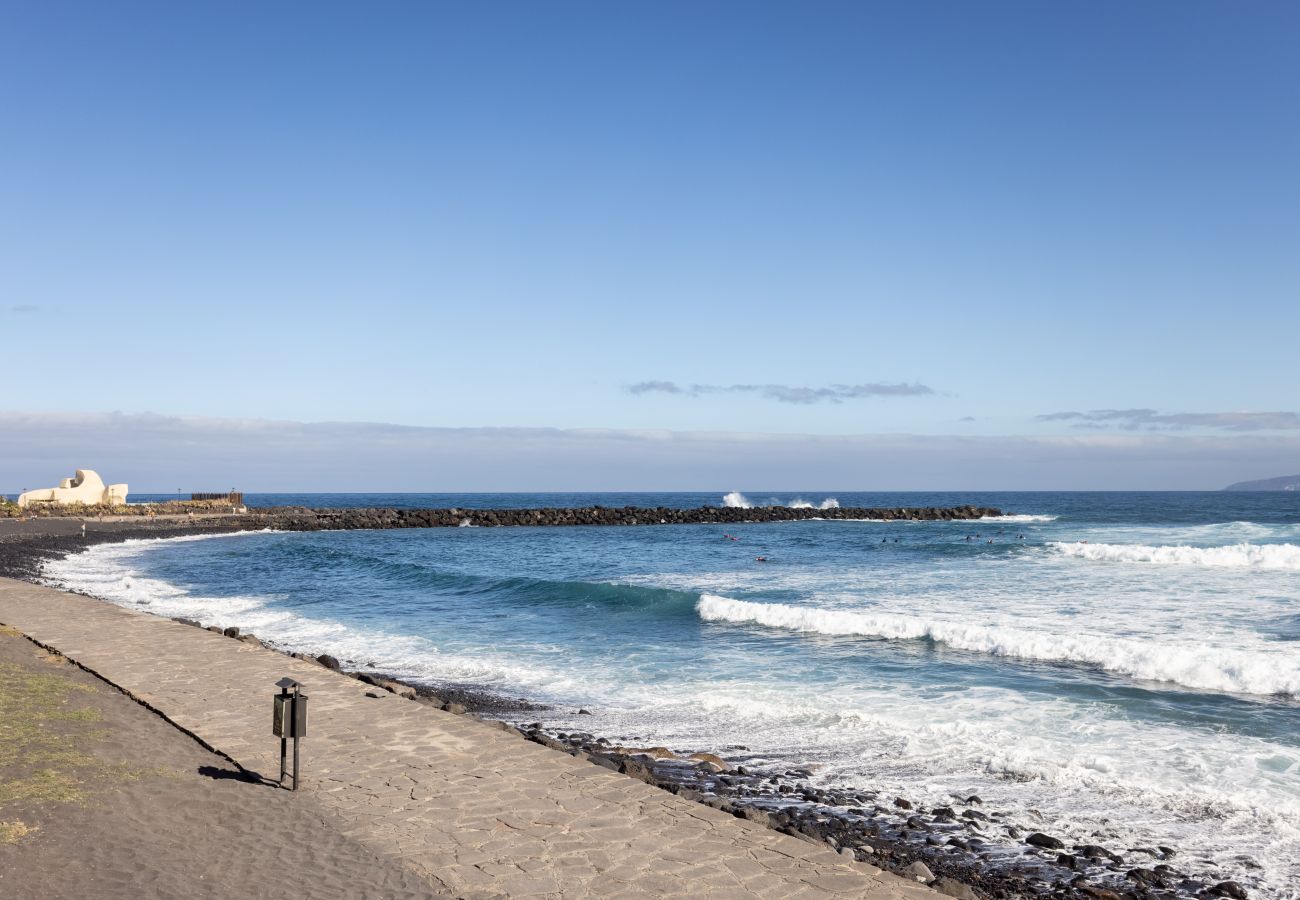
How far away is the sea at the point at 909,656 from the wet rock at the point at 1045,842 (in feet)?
1.03

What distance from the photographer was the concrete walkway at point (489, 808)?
247 inches

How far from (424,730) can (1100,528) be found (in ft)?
187

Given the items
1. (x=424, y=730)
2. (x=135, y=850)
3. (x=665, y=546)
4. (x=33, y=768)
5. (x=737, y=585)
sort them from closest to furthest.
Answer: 1. (x=135, y=850)
2. (x=33, y=768)
3. (x=424, y=730)
4. (x=737, y=585)
5. (x=665, y=546)

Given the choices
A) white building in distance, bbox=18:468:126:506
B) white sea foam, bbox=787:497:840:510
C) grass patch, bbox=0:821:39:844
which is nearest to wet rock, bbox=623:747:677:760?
grass patch, bbox=0:821:39:844

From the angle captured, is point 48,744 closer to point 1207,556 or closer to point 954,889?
point 954,889

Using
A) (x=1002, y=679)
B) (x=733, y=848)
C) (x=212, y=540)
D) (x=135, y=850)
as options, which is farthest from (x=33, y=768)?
(x=212, y=540)

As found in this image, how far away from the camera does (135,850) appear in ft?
21.6

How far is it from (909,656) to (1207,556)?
24.4 m

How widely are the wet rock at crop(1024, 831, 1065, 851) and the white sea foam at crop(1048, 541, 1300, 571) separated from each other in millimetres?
29502

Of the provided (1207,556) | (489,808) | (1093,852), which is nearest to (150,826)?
(489,808)

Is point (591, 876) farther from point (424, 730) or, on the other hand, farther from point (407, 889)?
Answer: point (424, 730)

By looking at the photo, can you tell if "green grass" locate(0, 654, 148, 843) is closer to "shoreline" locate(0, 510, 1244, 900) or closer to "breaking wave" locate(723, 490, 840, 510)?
→ "shoreline" locate(0, 510, 1244, 900)

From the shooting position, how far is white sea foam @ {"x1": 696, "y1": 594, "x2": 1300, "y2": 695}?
46.3ft

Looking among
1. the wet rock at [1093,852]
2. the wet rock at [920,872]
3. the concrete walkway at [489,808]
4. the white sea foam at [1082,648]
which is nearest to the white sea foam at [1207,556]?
the white sea foam at [1082,648]
